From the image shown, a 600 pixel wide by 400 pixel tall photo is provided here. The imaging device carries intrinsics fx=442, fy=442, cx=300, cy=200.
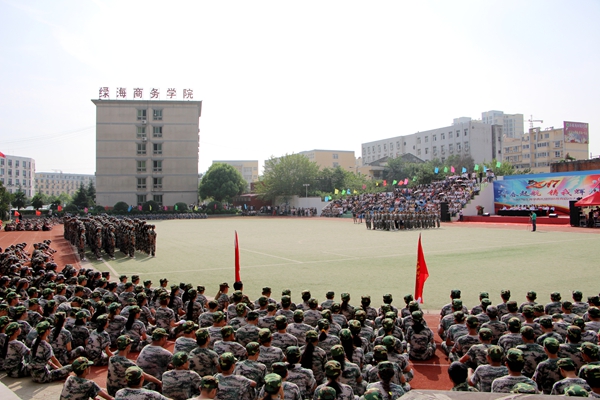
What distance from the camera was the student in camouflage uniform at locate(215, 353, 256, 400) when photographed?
4.12 meters

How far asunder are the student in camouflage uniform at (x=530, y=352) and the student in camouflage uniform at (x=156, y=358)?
4132mm

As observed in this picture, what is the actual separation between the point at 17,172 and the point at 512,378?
125 m

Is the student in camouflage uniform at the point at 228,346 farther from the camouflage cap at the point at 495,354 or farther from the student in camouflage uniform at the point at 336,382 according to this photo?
the camouflage cap at the point at 495,354

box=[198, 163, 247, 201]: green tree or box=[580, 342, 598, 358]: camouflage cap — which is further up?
box=[198, 163, 247, 201]: green tree

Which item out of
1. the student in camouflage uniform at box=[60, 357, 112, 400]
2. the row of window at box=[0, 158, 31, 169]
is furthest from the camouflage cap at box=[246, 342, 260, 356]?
the row of window at box=[0, 158, 31, 169]

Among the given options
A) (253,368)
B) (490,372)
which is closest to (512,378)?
(490,372)

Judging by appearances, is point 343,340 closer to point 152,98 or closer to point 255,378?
point 255,378

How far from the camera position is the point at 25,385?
5773 millimetres

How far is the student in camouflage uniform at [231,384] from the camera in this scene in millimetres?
4121

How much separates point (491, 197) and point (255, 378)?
41.6m

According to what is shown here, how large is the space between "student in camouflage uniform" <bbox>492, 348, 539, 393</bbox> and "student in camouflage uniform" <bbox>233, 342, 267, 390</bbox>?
2.26 m

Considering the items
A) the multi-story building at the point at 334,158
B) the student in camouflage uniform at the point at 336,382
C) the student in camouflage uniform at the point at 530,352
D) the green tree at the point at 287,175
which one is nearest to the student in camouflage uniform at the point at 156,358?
the student in camouflage uniform at the point at 336,382

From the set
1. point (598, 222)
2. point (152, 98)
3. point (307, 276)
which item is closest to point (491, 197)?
point (598, 222)

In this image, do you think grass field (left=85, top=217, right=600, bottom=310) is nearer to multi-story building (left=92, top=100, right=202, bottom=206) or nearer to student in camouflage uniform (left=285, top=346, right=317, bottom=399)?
student in camouflage uniform (left=285, top=346, right=317, bottom=399)
